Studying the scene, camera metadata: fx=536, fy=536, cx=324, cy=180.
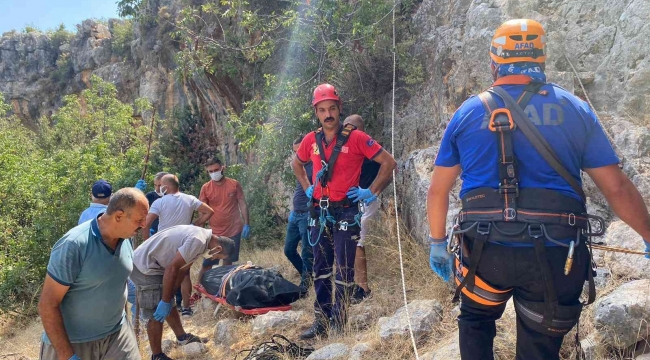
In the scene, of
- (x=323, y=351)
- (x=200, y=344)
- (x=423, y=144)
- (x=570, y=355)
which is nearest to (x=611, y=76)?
(x=423, y=144)

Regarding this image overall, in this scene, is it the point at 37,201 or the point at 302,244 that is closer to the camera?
the point at 302,244

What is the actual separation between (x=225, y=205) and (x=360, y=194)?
3.37m

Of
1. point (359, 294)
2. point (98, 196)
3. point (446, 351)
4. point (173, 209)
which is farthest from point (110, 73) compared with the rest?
point (446, 351)

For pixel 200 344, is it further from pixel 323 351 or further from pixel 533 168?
pixel 533 168

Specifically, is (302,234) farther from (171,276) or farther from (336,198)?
(171,276)

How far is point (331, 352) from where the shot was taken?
13.6 ft

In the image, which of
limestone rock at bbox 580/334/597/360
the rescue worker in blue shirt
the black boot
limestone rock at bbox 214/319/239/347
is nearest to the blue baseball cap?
limestone rock at bbox 214/319/239/347

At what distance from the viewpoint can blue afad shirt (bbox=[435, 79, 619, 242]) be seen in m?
2.39

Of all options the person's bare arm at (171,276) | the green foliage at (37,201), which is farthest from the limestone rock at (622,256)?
the green foliage at (37,201)

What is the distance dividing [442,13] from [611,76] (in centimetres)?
269

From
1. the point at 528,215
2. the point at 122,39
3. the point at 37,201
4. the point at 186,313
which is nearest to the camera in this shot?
the point at 528,215

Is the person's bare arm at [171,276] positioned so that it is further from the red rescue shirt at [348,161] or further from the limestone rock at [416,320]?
the limestone rock at [416,320]

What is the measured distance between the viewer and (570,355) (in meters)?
3.12

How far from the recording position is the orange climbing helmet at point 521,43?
2.54 metres
